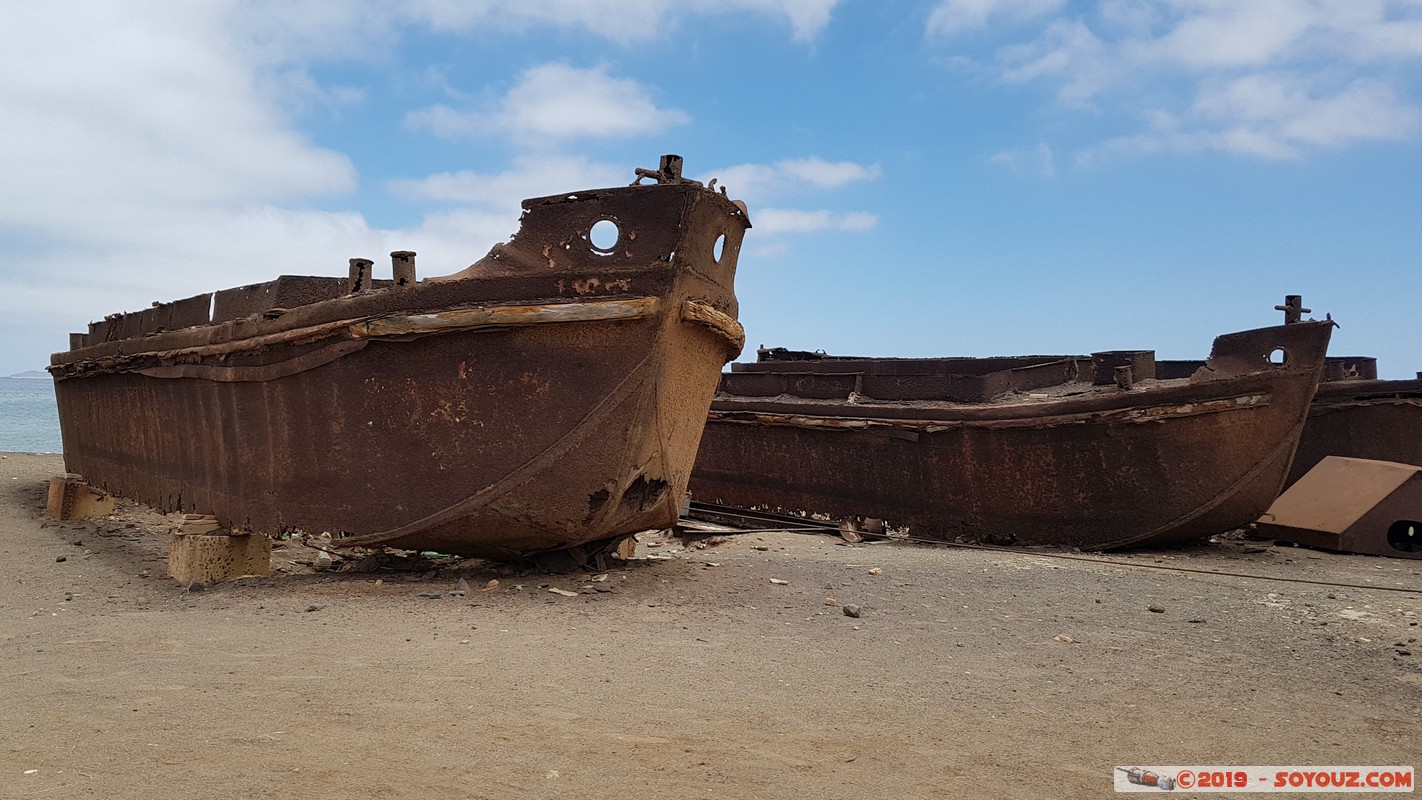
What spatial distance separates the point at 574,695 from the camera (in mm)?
3945

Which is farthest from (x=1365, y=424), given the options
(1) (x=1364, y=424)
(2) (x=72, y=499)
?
(2) (x=72, y=499)

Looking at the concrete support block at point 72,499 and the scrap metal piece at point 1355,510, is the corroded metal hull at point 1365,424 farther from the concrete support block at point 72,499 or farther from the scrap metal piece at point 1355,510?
the concrete support block at point 72,499

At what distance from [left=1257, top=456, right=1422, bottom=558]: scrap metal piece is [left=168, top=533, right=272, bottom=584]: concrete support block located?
9.29m

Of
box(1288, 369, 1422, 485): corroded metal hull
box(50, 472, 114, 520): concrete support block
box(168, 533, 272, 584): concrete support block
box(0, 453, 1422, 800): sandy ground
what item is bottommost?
box(0, 453, 1422, 800): sandy ground

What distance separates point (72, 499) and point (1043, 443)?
35.9ft

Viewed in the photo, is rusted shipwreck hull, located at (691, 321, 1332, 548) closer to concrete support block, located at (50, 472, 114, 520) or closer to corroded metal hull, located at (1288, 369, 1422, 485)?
corroded metal hull, located at (1288, 369, 1422, 485)

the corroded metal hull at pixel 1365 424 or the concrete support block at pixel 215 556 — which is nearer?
the concrete support block at pixel 215 556

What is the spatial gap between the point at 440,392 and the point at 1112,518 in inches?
255

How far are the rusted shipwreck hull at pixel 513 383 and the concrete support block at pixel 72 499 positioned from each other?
5.59 m

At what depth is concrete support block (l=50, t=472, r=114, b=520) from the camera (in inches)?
442

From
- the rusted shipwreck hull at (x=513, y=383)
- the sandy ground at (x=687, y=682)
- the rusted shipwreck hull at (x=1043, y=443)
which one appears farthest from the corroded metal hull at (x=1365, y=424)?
the rusted shipwreck hull at (x=513, y=383)

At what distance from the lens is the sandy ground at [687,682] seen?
3.11m

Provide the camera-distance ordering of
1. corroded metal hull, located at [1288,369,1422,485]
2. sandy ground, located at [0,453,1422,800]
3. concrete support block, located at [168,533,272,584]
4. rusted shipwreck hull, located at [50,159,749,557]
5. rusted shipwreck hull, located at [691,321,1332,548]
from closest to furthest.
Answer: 1. sandy ground, located at [0,453,1422,800]
2. rusted shipwreck hull, located at [50,159,749,557]
3. concrete support block, located at [168,533,272,584]
4. rusted shipwreck hull, located at [691,321,1332,548]
5. corroded metal hull, located at [1288,369,1422,485]

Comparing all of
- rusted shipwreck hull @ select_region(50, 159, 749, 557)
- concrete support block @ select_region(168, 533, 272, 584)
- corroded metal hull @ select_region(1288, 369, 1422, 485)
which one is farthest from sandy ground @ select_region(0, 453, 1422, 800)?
corroded metal hull @ select_region(1288, 369, 1422, 485)
